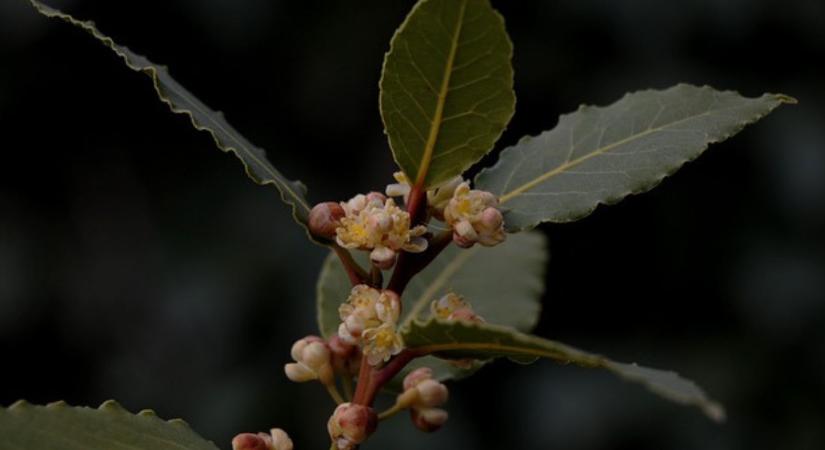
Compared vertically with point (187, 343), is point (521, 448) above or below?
below

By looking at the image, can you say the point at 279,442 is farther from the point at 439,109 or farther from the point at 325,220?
the point at 439,109

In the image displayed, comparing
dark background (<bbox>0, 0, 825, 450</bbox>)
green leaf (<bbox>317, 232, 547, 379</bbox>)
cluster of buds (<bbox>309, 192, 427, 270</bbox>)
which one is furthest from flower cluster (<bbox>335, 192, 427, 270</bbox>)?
dark background (<bbox>0, 0, 825, 450</bbox>)

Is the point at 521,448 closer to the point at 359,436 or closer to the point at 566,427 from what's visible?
the point at 566,427

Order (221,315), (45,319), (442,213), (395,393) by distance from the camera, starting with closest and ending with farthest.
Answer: (442,213) → (395,393) → (221,315) → (45,319)

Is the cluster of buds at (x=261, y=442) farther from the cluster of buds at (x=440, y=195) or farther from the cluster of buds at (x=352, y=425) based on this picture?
the cluster of buds at (x=440, y=195)

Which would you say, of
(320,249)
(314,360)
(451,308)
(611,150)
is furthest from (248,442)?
(320,249)

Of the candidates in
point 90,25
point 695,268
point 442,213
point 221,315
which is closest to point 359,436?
point 442,213

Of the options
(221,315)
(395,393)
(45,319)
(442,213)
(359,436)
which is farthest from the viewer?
(45,319)

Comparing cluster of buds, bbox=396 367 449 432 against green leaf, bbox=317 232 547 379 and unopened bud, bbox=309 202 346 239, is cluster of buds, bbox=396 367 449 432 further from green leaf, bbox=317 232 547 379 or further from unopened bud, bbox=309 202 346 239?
green leaf, bbox=317 232 547 379
